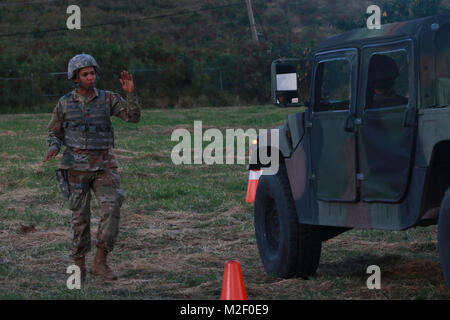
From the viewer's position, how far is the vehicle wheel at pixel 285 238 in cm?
770

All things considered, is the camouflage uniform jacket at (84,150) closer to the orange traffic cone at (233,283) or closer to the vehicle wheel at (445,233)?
the orange traffic cone at (233,283)

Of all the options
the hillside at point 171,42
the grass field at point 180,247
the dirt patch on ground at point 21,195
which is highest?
the hillside at point 171,42

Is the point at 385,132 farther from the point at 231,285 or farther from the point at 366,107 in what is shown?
the point at 231,285

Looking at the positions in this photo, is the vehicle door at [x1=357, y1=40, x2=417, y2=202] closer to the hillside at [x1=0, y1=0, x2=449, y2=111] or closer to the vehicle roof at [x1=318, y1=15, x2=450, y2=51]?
the vehicle roof at [x1=318, y1=15, x2=450, y2=51]

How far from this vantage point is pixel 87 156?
7922 millimetres

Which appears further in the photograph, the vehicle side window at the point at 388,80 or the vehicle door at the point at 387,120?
the vehicle side window at the point at 388,80

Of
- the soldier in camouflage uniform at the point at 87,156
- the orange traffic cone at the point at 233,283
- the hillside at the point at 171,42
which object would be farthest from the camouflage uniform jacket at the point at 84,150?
the hillside at the point at 171,42

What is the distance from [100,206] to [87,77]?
3.81ft

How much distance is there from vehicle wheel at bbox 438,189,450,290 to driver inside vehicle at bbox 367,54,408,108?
0.97 m

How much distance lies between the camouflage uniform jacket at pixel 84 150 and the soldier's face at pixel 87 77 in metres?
0.11

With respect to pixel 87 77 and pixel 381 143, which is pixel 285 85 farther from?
pixel 87 77

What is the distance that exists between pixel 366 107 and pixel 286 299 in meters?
1.61

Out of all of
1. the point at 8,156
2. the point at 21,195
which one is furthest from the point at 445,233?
the point at 8,156

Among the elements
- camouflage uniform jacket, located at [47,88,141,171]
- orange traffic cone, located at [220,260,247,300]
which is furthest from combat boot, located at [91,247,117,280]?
orange traffic cone, located at [220,260,247,300]
